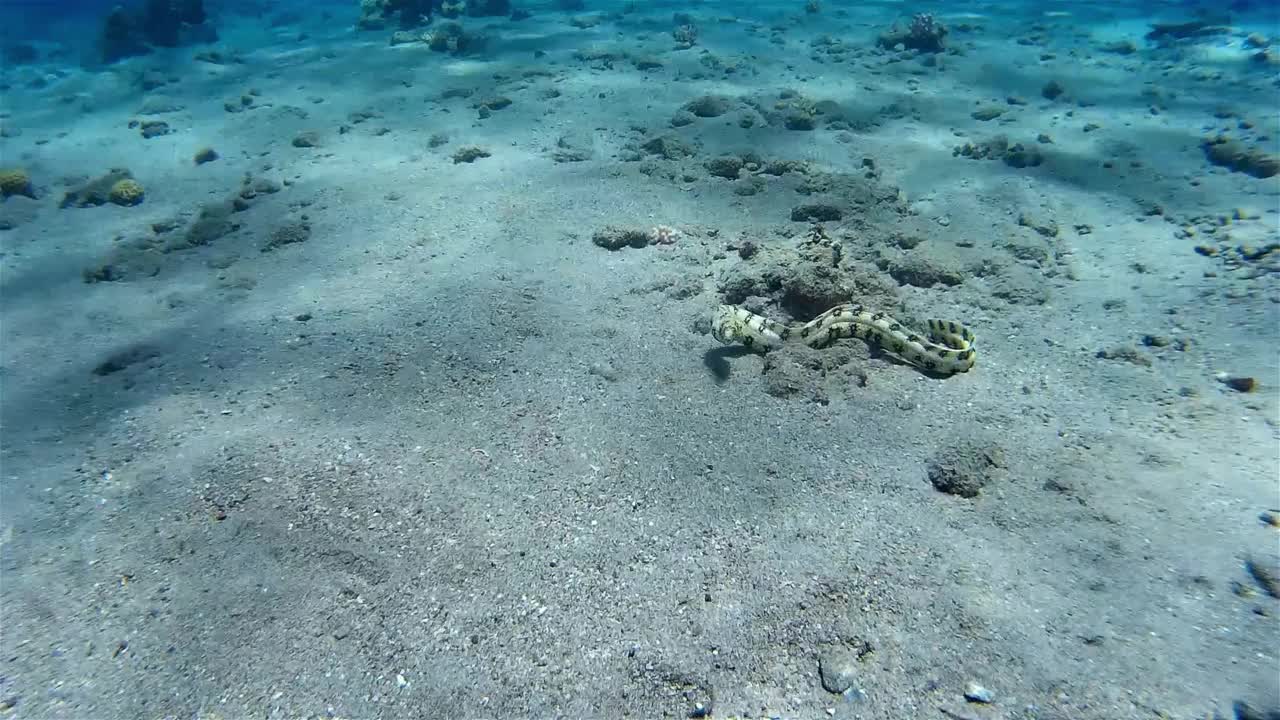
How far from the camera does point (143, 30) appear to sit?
2831 cm

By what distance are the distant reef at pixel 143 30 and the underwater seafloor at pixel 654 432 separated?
750 inches

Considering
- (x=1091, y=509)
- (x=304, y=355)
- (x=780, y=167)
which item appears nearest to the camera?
(x=1091, y=509)

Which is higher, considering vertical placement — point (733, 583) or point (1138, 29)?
point (1138, 29)

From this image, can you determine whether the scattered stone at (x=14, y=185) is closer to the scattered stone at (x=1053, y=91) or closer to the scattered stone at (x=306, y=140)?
the scattered stone at (x=306, y=140)

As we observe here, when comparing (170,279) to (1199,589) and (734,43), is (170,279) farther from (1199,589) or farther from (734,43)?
(734,43)

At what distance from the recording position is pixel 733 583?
4.79 meters

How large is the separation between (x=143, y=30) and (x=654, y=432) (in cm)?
3709

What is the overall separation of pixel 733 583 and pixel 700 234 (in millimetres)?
6371

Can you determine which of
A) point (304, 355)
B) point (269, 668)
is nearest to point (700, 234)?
point (304, 355)

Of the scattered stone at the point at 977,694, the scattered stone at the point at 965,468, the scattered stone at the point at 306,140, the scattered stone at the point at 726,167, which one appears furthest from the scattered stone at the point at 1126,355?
the scattered stone at the point at 306,140

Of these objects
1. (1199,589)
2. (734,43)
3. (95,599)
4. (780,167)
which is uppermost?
(734,43)

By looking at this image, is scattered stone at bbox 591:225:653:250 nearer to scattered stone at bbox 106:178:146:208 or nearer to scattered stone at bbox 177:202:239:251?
scattered stone at bbox 177:202:239:251

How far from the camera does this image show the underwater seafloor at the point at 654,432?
14.0 ft

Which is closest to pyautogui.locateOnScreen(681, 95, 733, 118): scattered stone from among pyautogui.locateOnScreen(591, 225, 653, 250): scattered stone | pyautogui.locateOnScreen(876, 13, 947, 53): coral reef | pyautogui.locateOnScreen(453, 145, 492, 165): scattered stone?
pyautogui.locateOnScreen(453, 145, 492, 165): scattered stone
